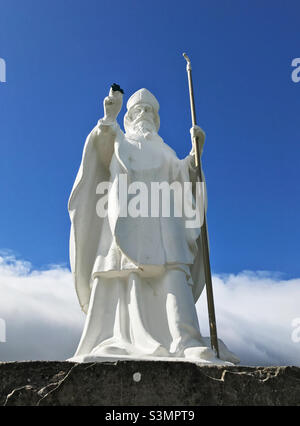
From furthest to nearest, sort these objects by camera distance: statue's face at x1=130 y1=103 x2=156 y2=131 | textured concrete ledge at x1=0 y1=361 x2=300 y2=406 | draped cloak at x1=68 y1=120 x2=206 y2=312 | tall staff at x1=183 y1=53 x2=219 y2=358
A: statue's face at x1=130 y1=103 x2=156 y2=131
draped cloak at x1=68 y1=120 x2=206 y2=312
tall staff at x1=183 y1=53 x2=219 y2=358
textured concrete ledge at x1=0 y1=361 x2=300 y2=406

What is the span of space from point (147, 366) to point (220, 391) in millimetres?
531

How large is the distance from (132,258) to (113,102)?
215 centimetres

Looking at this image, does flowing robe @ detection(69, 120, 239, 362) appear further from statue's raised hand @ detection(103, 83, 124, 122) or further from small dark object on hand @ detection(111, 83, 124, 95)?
small dark object on hand @ detection(111, 83, 124, 95)

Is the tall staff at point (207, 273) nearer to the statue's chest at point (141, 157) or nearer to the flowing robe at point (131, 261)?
the flowing robe at point (131, 261)

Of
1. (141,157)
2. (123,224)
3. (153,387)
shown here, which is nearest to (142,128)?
(141,157)

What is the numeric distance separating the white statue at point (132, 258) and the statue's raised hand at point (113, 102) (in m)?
0.01

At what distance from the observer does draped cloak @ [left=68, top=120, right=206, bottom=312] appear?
5.15m

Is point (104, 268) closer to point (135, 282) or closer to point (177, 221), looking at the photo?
point (135, 282)

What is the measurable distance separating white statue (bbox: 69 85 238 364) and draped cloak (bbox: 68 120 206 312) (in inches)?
0.5

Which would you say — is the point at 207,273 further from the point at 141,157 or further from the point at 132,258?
the point at 141,157

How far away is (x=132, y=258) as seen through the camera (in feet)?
16.5

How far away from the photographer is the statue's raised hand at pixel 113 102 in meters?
5.77

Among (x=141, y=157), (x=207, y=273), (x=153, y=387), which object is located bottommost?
(x=153, y=387)

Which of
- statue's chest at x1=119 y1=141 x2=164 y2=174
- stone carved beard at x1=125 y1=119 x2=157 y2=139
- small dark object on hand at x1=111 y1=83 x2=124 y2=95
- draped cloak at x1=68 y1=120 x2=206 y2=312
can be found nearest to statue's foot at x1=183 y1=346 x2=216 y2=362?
draped cloak at x1=68 y1=120 x2=206 y2=312
